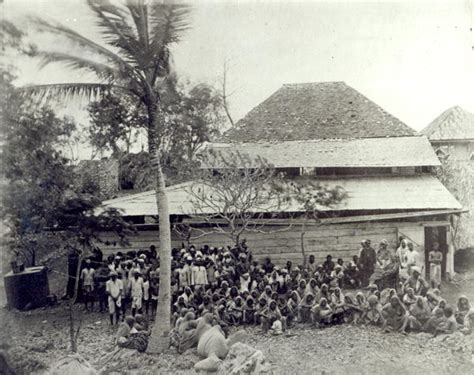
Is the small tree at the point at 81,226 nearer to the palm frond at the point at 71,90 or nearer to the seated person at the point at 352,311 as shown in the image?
the palm frond at the point at 71,90

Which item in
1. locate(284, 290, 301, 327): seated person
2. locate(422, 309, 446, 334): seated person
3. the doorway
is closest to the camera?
locate(422, 309, 446, 334): seated person

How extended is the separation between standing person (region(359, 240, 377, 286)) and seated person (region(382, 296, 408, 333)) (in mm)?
1368

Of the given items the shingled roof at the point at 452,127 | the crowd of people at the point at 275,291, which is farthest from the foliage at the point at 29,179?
the shingled roof at the point at 452,127

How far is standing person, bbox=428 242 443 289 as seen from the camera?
9.23 m

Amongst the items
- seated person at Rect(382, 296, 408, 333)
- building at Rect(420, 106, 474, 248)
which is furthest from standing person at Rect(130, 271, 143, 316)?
building at Rect(420, 106, 474, 248)

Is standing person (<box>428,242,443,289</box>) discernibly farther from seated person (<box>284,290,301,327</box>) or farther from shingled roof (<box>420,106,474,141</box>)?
shingled roof (<box>420,106,474,141</box>)

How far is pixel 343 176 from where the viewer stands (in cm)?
1091

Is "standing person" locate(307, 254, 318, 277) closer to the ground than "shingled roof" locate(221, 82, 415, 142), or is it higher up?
closer to the ground

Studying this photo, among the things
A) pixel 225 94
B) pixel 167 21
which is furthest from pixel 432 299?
pixel 167 21

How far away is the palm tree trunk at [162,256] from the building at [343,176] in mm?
1901

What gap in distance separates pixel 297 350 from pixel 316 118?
783 cm

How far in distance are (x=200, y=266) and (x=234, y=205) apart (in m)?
1.47

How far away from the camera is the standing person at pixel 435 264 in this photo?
30.3 feet

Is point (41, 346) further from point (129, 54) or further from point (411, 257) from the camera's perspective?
point (411, 257)
